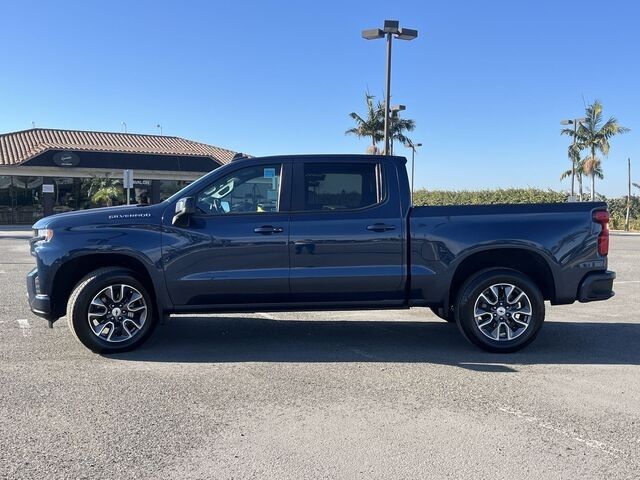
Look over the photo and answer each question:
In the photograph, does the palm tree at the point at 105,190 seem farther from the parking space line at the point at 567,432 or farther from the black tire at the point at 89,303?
the parking space line at the point at 567,432

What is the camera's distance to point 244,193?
5.65 meters

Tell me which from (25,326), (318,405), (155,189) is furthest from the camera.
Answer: (155,189)

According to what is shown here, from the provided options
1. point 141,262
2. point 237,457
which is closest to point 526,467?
point 237,457

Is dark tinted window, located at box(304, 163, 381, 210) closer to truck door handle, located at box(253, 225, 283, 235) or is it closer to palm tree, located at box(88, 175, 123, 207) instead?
truck door handle, located at box(253, 225, 283, 235)

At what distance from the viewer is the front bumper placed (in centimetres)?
543

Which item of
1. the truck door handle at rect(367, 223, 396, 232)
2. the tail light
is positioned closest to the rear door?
the truck door handle at rect(367, 223, 396, 232)

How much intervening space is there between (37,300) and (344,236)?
3.03 metres

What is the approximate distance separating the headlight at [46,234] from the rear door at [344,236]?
2290 millimetres

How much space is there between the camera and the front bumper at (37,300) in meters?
5.43

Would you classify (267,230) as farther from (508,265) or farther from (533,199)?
(533,199)

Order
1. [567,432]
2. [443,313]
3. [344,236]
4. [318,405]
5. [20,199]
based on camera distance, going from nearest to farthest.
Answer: [567,432] < [318,405] < [344,236] < [443,313] < [20,199]

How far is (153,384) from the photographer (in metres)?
4.70

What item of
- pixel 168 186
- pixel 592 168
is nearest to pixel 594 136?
pixel 592 168

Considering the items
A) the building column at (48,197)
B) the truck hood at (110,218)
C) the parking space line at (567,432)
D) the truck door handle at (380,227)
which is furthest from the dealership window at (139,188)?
the parking space line at (567,432)
